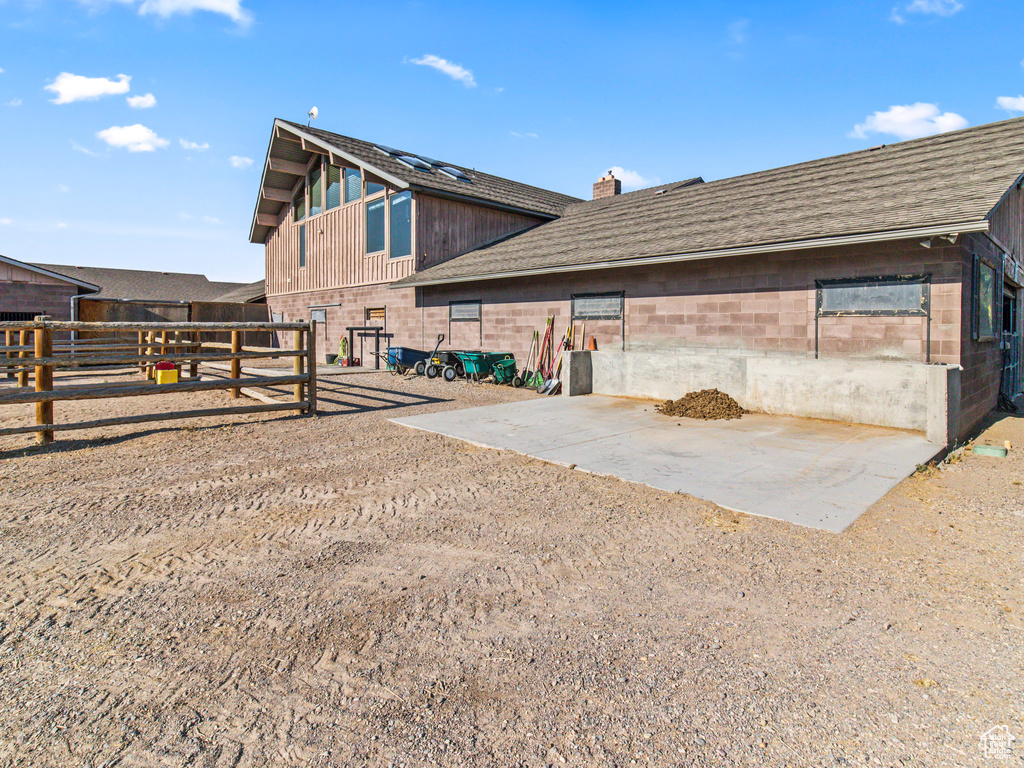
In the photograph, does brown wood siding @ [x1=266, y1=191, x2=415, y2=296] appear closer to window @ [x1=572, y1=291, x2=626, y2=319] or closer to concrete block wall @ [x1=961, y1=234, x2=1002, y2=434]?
window @ [x1=572, y1=291, x2=626, y2=319]

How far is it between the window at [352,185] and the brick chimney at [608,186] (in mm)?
9693

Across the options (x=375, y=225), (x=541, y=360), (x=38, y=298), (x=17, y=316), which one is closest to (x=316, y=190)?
(x=375, y=225)

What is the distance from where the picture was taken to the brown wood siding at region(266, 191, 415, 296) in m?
19.5

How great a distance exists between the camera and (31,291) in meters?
21.7

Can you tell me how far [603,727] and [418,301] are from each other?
16757mm

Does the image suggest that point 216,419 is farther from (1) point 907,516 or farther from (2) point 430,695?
(1) point 907,516

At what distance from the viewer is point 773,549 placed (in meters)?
4.05

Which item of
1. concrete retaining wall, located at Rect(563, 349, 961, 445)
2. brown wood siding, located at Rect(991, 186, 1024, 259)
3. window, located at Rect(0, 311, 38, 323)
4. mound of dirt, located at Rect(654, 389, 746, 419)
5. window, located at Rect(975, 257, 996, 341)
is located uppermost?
brown wood siding, located at Rect(991, 186, 1024, 259)

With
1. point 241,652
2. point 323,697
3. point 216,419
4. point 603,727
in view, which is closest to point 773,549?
point 603,727

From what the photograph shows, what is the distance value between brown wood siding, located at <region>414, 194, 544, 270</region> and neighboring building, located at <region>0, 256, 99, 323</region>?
14.9 m

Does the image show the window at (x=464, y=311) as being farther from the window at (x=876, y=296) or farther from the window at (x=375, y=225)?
the window at (x=876, y=296)

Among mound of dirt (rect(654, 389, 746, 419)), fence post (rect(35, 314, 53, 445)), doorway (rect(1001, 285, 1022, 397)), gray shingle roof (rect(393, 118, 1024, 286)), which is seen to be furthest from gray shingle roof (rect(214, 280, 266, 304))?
doorway (rect(1001, 285, 1022, 397))

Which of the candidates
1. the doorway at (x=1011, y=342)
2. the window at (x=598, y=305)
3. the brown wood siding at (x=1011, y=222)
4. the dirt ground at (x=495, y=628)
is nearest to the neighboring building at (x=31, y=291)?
the window at (x=598, y=305)

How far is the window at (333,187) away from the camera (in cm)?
2141
